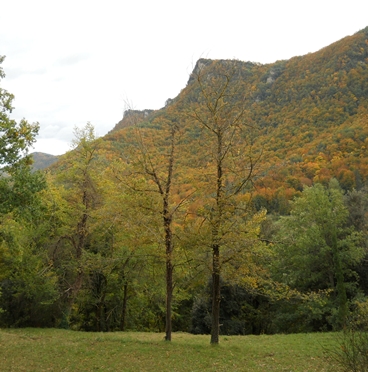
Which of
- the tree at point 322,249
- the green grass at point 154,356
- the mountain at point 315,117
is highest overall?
the mountain at point 315,117

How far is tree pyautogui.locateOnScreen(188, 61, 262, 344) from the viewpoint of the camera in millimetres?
11750

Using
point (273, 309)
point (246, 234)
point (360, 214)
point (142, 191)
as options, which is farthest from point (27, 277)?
point (360, 214)

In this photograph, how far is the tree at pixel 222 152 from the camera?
38.5 feet

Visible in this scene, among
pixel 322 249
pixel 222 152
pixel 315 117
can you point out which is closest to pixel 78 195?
pixel 222 152

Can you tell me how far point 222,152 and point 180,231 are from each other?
11.4 feet

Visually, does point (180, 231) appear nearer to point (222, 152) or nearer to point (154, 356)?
point (222, 152)

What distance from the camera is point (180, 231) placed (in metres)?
12.8

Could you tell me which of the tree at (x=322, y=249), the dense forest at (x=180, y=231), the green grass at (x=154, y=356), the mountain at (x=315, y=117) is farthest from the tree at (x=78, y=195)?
the tree at (x=322, y=249)

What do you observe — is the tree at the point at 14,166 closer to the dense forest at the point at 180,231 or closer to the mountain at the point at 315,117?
the dense forest at the point at 180,231

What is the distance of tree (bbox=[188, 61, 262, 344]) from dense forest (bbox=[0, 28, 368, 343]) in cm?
5

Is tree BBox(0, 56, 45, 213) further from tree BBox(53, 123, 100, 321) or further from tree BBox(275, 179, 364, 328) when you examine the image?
tree BBox(275, 179, 364, 328)

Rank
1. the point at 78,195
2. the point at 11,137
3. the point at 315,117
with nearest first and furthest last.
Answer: the point at 11,137
the point at 78,195
the point at 315,117

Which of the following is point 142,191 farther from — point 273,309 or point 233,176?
point 273,309

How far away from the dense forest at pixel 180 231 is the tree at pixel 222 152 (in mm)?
52
